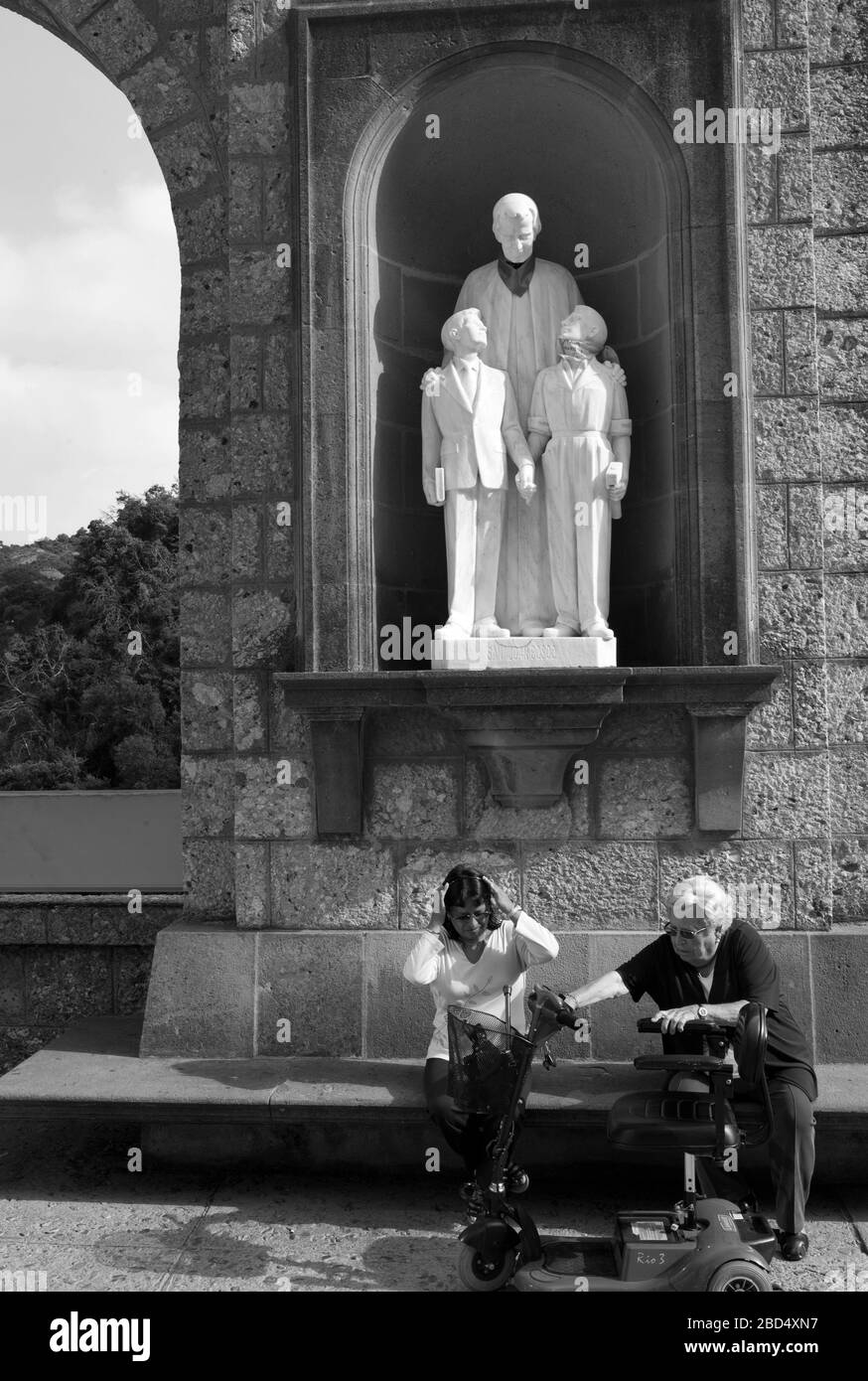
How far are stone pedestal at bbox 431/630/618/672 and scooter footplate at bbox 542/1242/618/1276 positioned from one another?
7.16ft

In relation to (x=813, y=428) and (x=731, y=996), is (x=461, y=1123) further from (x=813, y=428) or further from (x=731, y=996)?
(x=813, y=428)

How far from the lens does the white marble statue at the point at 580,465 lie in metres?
5.44

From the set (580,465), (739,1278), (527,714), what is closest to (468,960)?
(527,714)

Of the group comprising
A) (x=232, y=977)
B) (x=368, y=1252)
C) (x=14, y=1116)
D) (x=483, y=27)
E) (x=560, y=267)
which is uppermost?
(x=483, y=27)

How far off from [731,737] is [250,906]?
208 cm

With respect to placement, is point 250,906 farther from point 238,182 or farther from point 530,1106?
point 238,182

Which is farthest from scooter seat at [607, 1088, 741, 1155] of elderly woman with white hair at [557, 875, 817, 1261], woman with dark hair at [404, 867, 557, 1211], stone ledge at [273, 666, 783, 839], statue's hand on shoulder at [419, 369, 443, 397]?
statue's hand on shoulder at [419, 369, 443, 397]

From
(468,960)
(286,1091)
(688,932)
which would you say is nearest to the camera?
(688,932)

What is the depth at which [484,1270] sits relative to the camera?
3961mm

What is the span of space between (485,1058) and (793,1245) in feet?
3.67

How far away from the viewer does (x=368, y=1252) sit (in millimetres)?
4453

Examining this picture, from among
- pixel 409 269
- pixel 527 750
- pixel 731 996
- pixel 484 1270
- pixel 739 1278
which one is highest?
pixel 409 269

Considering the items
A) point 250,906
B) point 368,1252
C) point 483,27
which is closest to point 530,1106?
point 368,1252

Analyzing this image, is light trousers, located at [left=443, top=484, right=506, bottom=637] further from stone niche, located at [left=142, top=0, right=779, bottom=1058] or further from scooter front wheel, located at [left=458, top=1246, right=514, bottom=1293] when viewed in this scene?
scooter front wheel, located at [left=458, top=1246, right=514, bottom=1293]
